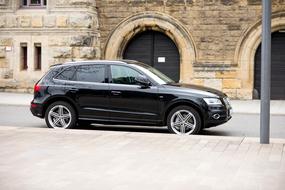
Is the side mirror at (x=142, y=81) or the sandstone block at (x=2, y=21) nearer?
the side mirror at (x=142, y=81)

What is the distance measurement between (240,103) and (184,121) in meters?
9.11

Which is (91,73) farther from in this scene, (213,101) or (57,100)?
(213,101)

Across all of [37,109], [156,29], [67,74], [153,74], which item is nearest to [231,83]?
[156,29]

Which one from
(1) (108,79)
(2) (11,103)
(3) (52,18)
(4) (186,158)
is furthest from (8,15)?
(4) (186,158)

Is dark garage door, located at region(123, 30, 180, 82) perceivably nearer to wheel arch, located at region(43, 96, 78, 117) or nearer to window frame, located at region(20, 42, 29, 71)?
window frame, located at region(20, 42, 29, 71)

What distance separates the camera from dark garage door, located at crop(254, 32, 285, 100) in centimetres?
2302

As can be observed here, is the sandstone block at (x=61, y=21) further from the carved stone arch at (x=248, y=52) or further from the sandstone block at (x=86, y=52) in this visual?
the carved stone arch at (x=248, y=52)

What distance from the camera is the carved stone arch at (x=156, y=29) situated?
2322 centimetres

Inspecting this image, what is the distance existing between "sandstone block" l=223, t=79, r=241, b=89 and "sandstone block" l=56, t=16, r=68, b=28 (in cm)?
668

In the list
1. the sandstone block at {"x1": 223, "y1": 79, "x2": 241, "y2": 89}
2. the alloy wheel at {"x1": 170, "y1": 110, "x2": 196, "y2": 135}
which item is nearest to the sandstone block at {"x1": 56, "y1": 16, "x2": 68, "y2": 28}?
the sandstone block at {"x1": 223, "y1": 79, "x2": 241, "y2": 89}

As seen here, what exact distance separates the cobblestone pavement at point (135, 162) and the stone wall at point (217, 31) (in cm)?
1187

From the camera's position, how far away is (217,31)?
23.0 m

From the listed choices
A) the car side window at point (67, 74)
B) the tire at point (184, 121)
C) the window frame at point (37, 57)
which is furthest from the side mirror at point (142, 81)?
the window frame at point (37, 57)

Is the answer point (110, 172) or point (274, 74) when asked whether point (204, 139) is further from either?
point (274, 74)
